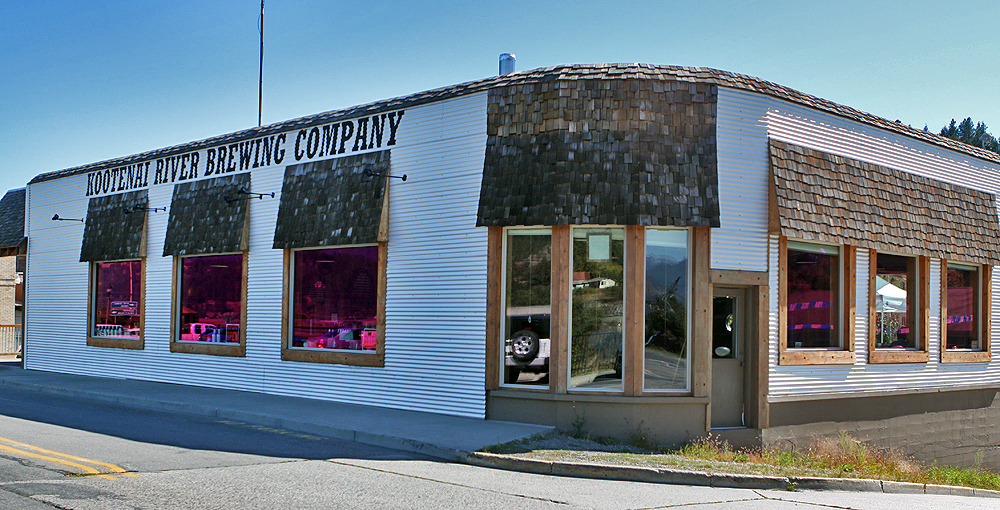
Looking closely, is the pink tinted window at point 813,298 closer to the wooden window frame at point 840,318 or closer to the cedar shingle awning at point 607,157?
the wooden window frame at point 840,318

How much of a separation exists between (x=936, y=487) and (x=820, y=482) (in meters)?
2.15

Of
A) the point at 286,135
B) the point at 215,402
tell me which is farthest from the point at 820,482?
the point at 286,135

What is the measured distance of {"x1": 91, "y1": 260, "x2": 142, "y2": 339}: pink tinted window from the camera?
18438mm

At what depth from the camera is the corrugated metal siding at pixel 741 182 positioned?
11.6 meters

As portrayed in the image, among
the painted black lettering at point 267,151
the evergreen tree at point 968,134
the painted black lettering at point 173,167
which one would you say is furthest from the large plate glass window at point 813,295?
the evergreen tree at point 968,134

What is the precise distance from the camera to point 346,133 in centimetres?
1451

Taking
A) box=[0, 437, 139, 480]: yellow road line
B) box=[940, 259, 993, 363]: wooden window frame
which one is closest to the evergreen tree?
box=[940, 259, 993, 363]: wooden window frame

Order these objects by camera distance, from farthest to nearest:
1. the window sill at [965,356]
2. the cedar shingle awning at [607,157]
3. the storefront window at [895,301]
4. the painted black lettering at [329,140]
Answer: the window sill at [965,356], the painted black lettering at [329,140], the storefront window at [895,301], the cedar shingle awning at [607,157]

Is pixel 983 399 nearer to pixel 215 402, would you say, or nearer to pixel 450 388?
pixel 450 388

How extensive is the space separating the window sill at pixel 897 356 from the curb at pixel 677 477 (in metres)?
4.49

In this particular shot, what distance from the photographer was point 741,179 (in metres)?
11.8

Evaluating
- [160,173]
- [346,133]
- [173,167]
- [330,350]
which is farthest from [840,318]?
[160,173]

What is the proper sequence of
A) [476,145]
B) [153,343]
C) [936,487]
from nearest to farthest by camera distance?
1. [936,487]
2. [476,145]
3. [153,343]

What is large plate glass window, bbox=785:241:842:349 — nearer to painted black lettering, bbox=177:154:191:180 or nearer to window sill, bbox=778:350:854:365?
window sill, bbox=778:350:854:365
